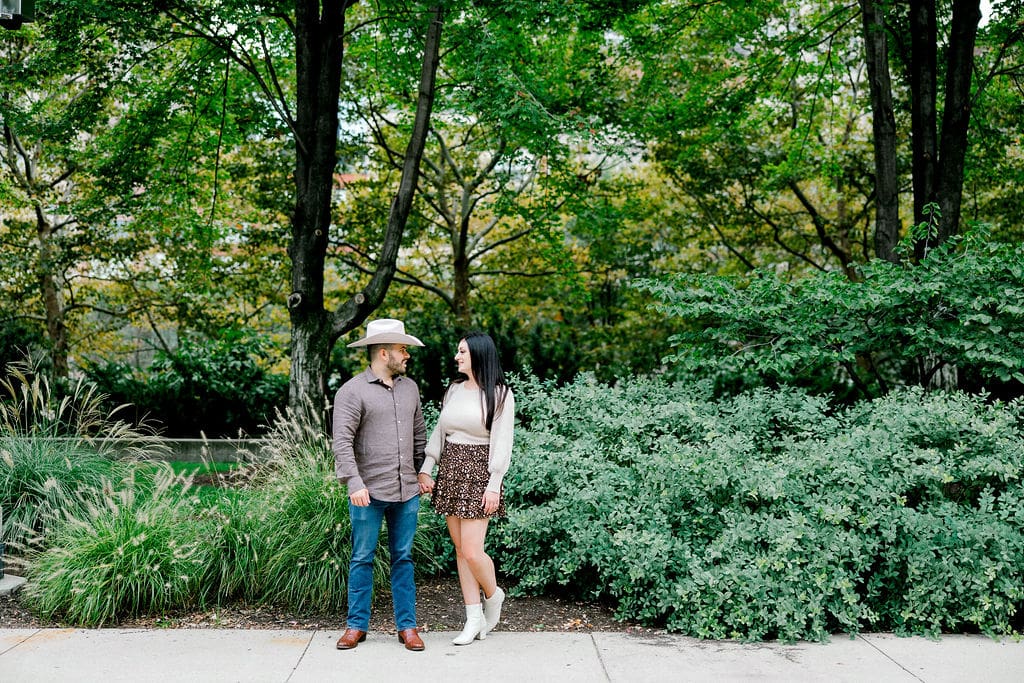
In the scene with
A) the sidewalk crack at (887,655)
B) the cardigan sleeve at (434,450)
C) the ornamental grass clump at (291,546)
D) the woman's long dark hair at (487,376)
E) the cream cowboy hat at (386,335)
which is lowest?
the sidewalk crack at (887,655)

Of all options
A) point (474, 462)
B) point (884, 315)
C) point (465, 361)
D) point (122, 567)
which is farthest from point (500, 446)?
point (884, 315)

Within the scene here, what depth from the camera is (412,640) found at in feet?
16.6

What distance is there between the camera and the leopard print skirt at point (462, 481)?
5.18 m

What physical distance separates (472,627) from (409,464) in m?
1.03

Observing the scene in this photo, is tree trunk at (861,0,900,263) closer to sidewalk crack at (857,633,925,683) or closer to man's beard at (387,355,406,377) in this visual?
sidewalk crack at (857,633,925,683)

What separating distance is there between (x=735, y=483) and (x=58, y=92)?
45.2ft

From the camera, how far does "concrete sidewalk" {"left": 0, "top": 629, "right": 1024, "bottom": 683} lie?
464 cm

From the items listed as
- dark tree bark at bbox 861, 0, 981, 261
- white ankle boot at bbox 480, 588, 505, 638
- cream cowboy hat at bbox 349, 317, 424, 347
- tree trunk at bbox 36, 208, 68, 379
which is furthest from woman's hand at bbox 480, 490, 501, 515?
tree trunk at bbox 36, 208, 68, 379

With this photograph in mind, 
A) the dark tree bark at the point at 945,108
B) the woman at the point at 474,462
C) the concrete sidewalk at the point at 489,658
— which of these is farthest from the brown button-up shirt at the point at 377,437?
the dark tree bark at the point at 945,108

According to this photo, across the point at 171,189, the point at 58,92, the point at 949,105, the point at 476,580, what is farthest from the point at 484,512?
the point at 58,92

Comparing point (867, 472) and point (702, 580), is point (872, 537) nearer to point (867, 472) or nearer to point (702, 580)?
point (867, 472)

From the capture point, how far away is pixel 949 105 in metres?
9.80

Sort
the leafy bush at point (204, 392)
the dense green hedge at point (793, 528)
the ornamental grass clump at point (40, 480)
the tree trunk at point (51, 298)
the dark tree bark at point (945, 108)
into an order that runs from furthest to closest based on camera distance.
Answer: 1. the tree trunk at point (51, 298)
2. the leafy bush at point (204, 392)
3. the dark tree bark at point (945, 108)
4. the ornamental grass clump at point (40, 480)
5. the dense green hedge at point (793, 528)

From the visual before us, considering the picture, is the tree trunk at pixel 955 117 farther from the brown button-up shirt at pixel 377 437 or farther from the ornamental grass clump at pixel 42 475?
the ornamental grass clump at pixel 42 475
